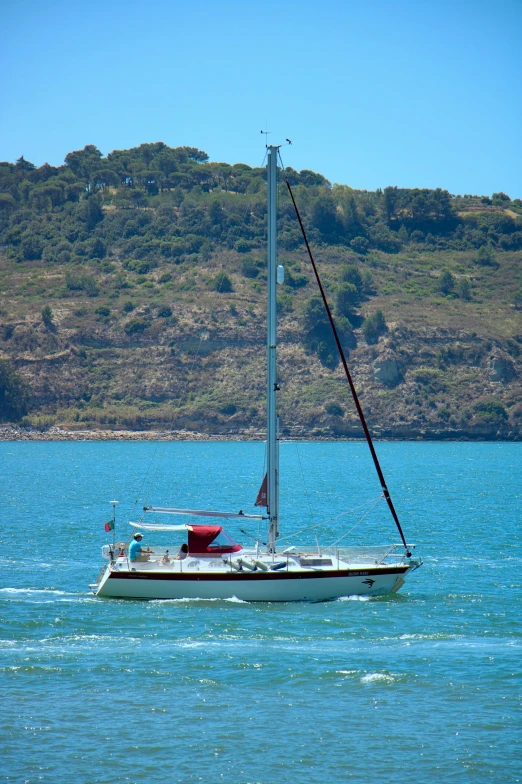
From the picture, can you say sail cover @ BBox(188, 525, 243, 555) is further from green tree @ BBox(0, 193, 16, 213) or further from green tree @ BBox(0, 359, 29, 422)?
green tree @ BBox(0, 193, 16, 213)

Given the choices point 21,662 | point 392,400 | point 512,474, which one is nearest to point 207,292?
point 392,400

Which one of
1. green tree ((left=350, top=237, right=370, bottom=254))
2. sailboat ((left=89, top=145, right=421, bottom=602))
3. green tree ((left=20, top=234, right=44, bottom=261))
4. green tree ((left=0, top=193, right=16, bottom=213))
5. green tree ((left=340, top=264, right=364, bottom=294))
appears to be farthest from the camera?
green tree ((left=0, top=193, right=16, bottom=213))

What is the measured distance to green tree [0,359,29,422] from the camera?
123688 millimetres

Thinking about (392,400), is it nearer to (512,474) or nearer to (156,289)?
(156,289)

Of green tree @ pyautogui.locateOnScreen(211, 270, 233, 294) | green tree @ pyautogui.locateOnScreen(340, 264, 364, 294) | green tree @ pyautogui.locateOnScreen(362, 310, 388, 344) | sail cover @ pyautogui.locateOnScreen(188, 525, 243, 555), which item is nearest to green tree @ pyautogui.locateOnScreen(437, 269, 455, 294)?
green tree @ pyautogui.locateOnScreen(340, 264, 364, 294)

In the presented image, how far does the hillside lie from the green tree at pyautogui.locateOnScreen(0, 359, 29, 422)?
7.7 inches

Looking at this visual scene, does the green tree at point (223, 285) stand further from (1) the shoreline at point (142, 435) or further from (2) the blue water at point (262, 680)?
(2) the blue water at point (262, 680)

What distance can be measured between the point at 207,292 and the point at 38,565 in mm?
110602

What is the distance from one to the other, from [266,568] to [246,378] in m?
103

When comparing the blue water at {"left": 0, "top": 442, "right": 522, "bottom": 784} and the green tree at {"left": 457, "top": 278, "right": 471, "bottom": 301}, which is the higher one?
the green tree at {"left": 457, "top": 278, "right": 471, "bottom": 301}

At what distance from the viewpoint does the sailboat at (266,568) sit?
2477 cm

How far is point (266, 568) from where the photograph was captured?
978 inches

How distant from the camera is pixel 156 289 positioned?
5684 inches

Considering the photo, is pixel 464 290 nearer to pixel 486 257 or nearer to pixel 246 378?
pixel 486 257
